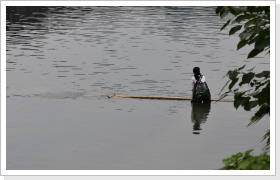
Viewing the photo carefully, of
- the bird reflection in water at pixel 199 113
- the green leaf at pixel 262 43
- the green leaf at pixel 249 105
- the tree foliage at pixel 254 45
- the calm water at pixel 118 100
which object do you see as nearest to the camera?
the tree foliage at pixel 254 45

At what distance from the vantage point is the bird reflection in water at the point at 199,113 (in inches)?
861

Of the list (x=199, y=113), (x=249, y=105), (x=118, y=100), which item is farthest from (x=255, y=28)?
(x=118, y=100)

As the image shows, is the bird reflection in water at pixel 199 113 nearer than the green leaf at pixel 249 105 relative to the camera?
No

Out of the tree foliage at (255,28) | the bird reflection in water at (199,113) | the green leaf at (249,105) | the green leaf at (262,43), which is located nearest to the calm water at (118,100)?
the bird reflection in water at (199,113)

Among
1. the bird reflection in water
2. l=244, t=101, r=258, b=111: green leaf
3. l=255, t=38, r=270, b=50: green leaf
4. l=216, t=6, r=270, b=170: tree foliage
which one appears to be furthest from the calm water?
l=255, t=38, r=270, b=50: green leaf

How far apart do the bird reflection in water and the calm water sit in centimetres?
3

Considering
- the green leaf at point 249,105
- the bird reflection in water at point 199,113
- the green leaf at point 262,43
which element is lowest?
the bird reflection in water at point 199,113

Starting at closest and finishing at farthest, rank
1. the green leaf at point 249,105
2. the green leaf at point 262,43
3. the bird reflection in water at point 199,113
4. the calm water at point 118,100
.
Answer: the green leaf at point 262,43, the green leaf at point 249,105, the calm water at point 118,100, the bird reflection in water at point 199,113

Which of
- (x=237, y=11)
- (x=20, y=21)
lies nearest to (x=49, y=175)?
(x=237, y=11)

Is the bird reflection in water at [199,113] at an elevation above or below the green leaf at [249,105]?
below

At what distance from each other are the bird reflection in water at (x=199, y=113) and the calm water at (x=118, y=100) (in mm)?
32

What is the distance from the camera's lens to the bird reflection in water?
2186cm

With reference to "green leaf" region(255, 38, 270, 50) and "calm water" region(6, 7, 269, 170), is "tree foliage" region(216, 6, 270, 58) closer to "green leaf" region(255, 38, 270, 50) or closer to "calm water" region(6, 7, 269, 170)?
"green leaf" region(255, 38, 270, 50)

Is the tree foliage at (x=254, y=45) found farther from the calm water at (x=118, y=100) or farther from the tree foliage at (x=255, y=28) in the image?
the calm water at (x=118, y=100)
